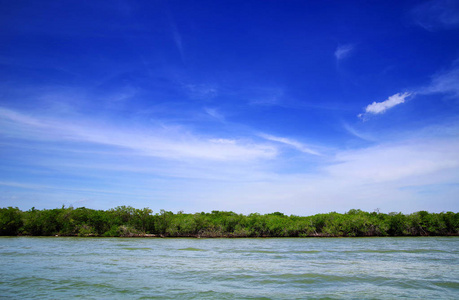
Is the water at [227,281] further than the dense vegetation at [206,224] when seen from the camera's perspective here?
No

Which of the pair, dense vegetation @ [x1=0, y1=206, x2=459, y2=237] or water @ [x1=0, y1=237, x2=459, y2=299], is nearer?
water @ [x1=0, y1=237, x2=459, y2=299]

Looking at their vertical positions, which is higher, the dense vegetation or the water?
the dense vegetation

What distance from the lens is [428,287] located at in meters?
12.4

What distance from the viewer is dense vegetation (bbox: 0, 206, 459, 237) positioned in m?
50.0

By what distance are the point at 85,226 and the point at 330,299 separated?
49.0 metres

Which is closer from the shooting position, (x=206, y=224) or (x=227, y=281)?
(x=227, y=281)

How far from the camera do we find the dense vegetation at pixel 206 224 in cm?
5000

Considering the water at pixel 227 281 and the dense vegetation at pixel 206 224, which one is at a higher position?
the dense vegetation at pixel 206 224

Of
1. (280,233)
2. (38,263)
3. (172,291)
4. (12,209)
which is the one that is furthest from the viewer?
(280,233)

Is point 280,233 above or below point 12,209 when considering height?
below

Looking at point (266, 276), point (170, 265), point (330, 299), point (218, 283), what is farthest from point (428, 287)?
point (170, 265)

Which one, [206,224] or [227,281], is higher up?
[206,224]

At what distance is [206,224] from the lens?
5400cm

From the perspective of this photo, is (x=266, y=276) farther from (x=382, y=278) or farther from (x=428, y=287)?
(x=428, y=287)
